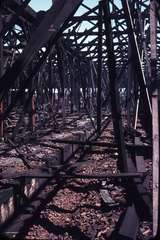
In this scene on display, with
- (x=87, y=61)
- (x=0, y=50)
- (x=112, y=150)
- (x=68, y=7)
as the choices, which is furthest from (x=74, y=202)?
(x=87, y=61)

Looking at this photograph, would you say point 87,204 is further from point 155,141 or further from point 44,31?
point 44,31

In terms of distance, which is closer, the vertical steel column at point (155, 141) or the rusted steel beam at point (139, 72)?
the vertical steel column at point (155, 141)

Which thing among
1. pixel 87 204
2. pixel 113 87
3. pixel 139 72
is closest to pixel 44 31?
pixel 139 72

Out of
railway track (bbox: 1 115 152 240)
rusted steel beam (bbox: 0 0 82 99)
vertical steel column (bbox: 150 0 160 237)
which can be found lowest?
railway track (bbox: 1 115 152 240)

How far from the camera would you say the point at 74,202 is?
18.3ft

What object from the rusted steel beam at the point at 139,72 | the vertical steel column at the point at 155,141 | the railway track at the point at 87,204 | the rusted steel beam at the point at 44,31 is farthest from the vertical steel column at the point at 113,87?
the rusted steel beam at the point at 44,31

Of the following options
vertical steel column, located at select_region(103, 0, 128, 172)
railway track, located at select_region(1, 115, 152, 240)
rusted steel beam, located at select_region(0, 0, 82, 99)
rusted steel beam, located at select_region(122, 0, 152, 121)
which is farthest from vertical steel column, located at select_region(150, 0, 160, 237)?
vertical steel column, located at select_region(103, 0, 128, 172)

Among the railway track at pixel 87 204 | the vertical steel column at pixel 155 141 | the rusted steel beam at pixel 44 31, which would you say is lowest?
the railway track at pixel 87 204

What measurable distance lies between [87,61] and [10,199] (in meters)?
17.0

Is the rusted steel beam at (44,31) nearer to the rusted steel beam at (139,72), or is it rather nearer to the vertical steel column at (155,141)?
the vertical steel column at (155,141)

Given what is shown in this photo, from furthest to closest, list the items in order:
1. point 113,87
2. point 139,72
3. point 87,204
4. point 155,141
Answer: point 113,87
point 87,204
point 139,72
point 155,141

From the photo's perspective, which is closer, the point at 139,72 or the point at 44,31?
the point at 44,31

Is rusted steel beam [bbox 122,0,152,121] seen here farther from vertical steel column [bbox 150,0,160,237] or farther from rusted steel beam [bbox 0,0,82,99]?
rusted steel beam [bbox 0,0,82,99]

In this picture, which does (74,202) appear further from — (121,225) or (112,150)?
(112,150)
